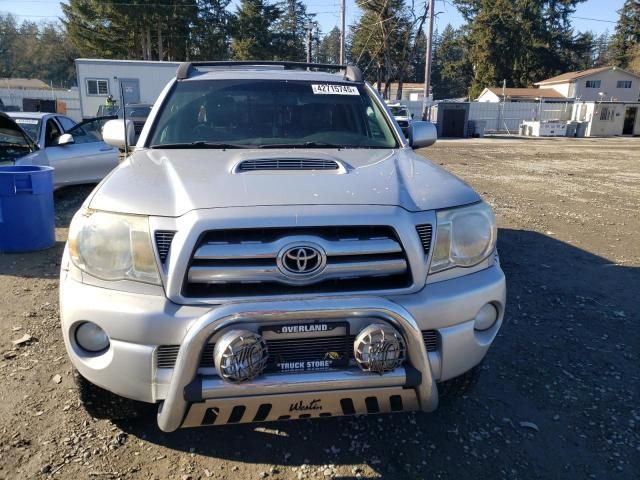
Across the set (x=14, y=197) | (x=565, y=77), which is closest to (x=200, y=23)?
(x=565, y=77)

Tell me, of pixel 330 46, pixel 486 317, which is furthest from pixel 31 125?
pixel 330 46

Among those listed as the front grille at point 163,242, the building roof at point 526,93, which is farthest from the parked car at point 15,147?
the building roof at point 526,93

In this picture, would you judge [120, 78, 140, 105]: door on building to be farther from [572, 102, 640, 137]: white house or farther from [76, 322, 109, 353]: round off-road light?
[572, 102, 640, 137]: white house

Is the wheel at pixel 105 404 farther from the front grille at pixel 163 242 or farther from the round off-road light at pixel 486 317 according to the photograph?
the round off-road light at pixel 486 317

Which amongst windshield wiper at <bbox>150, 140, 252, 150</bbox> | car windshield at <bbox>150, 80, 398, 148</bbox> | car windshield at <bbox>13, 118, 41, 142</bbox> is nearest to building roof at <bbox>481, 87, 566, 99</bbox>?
car windshield at <bbox>13, 118, 41, 142</bbox>

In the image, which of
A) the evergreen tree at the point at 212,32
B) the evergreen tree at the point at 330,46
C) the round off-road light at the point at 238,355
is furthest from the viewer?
the evergreen tree at the point at 330,46

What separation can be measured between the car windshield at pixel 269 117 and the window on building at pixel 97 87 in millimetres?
26813

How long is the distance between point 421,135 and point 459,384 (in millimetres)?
1969

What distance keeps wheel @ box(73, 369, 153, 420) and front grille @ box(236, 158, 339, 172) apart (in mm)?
1253

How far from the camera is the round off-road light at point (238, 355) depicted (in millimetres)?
2094

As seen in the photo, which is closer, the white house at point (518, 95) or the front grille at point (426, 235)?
the front grille at point (426, 235)

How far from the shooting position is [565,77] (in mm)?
59125

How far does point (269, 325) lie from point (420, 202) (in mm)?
886

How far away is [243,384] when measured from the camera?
2141 mm
